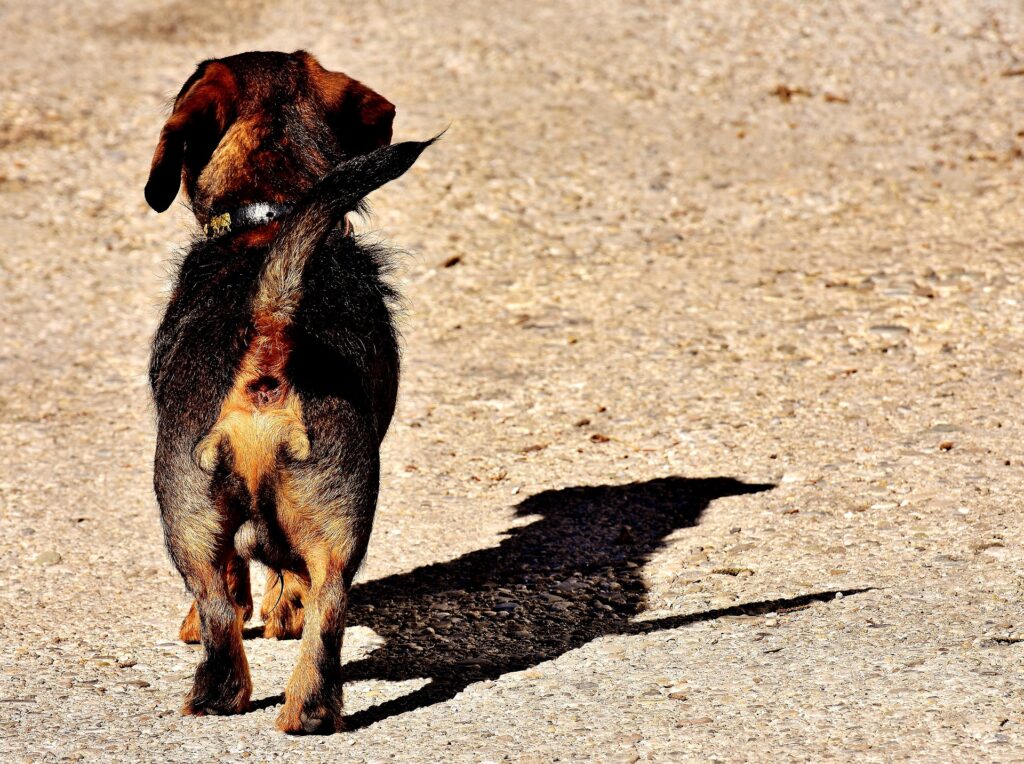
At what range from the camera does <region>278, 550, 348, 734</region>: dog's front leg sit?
4113mm

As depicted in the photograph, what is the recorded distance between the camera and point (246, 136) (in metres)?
4.64

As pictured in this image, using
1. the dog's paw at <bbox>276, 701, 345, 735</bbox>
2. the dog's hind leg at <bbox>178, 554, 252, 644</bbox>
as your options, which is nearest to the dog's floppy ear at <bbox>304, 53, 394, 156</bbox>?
the dog's hind leg at <bbox>178, 554, 252, 644</bbox>

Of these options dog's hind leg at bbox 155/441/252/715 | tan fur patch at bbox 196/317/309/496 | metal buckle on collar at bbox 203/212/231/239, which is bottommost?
dog's hind leg at bbox 155/441/252/715

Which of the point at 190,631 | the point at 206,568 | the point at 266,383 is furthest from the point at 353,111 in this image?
the point at 190,631

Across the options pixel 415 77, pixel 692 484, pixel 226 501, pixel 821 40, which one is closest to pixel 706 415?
pixel 692 484

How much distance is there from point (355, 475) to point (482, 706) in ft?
2.95

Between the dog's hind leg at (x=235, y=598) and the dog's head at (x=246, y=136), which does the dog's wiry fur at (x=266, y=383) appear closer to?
the dog's head at (x=246, y=136)

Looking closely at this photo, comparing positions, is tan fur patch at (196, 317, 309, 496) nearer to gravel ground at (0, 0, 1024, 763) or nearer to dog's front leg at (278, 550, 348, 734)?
dog's front leg at (278, 550, 348, 734)

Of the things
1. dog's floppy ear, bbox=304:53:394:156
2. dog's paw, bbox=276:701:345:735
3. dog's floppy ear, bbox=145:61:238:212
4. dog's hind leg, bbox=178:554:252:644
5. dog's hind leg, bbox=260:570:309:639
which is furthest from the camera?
dog's hind leg, bbox=260:570:309:639

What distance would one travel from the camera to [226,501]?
4125 mm

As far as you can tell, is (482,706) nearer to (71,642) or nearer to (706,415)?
(71,642)

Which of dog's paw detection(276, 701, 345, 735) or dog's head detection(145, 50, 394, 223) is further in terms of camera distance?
dog's head detection(145, 50, 394, 223)

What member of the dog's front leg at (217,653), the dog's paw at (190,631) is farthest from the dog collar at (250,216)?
the dog's paw at (190,631)

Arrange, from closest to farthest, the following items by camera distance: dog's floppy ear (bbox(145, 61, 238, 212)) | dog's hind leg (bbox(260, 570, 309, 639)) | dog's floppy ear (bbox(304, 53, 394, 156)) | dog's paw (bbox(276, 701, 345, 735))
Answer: dog's paw (bbox(276, 701, 345, 735)) → dog's floppy ear (bbox(145, 61, 238, 212)) → dog's floppy ear (bbox(304, 53, 394, 156)) → dog's hind leg (bbox(260, 570, 309, 639))
